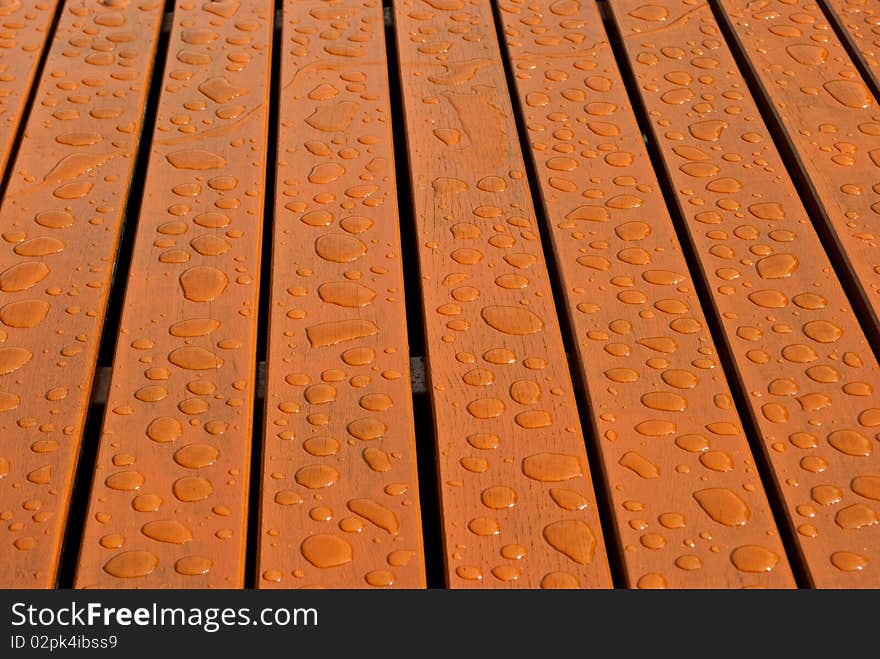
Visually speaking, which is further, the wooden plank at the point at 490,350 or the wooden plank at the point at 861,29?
the wooden plank at the point at 861,29

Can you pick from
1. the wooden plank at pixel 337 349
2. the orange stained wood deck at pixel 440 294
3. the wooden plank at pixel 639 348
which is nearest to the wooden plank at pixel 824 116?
the orange stained wood deck at pixel 440 294

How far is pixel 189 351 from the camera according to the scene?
4.95ft

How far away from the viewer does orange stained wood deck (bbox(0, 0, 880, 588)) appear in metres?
1.29

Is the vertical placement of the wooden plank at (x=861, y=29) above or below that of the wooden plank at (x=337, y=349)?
above

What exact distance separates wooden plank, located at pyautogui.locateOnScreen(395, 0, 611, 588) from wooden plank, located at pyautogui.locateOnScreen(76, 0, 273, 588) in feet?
0.78

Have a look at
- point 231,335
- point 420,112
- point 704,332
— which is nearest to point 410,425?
point 231,335

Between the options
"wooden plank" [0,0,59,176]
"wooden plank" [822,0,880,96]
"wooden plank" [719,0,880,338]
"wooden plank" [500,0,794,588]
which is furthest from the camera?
"wooden plank" [822,0,880,96]

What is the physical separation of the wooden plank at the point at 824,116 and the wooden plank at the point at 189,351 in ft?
2.70

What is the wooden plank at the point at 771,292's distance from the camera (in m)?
1.32

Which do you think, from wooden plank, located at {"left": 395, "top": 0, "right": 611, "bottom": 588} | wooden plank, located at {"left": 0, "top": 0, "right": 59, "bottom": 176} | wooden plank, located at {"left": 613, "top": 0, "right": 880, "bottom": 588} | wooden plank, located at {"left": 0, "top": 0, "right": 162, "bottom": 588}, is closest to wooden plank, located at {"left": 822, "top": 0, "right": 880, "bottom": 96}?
wooden plank, located at {"left": 613, "top": 0, "right": 880, "bottom": 588}

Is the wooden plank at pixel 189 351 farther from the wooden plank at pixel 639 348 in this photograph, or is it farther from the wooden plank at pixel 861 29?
the wooden plank at pixel 861 29

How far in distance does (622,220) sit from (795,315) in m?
0.30

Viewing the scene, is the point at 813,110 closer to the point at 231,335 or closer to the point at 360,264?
the point at 360,264

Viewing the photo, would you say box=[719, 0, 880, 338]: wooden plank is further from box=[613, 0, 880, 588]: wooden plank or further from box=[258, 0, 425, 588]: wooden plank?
box=[258, 0, 425, 588]: wooden plank
